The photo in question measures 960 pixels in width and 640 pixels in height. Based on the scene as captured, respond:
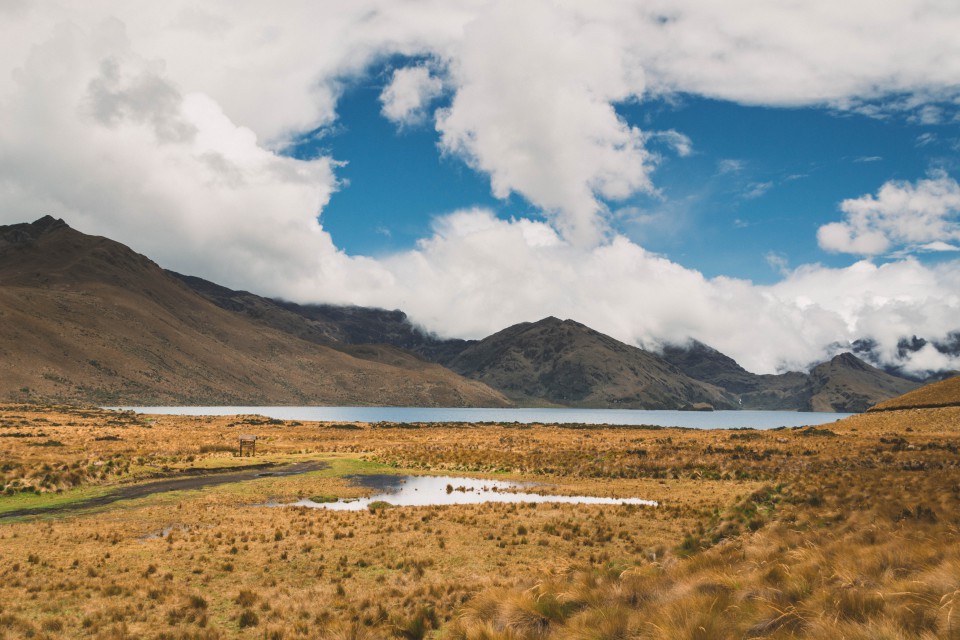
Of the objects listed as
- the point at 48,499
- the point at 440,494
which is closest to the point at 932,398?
the point at 440,494

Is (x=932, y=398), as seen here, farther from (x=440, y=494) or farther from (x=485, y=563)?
(x=485, y=563)

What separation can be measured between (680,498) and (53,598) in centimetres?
2692

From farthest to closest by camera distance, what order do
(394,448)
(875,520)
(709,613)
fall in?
1. (394,448)
2. (875,520)
3. (709,613)

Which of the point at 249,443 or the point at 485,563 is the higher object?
the point at 485,563

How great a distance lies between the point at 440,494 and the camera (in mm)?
31562

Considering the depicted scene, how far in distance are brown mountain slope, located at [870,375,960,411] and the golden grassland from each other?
5370cm

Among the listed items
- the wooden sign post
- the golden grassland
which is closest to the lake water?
the golden grassland

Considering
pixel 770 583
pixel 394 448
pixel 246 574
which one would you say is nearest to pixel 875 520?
pixel 770 583

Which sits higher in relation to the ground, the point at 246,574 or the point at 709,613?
the point at 709,613

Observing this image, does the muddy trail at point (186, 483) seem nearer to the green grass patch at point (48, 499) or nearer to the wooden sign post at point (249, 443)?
the green grass patch at point (48, 499)

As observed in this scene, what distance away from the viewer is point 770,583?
8258 millimetres

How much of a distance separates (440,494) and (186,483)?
1544 centimetres

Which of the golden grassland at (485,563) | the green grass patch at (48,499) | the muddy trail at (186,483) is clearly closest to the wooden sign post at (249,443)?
the muddy trail at (186,483)

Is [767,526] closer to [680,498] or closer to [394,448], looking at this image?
[680,498]
